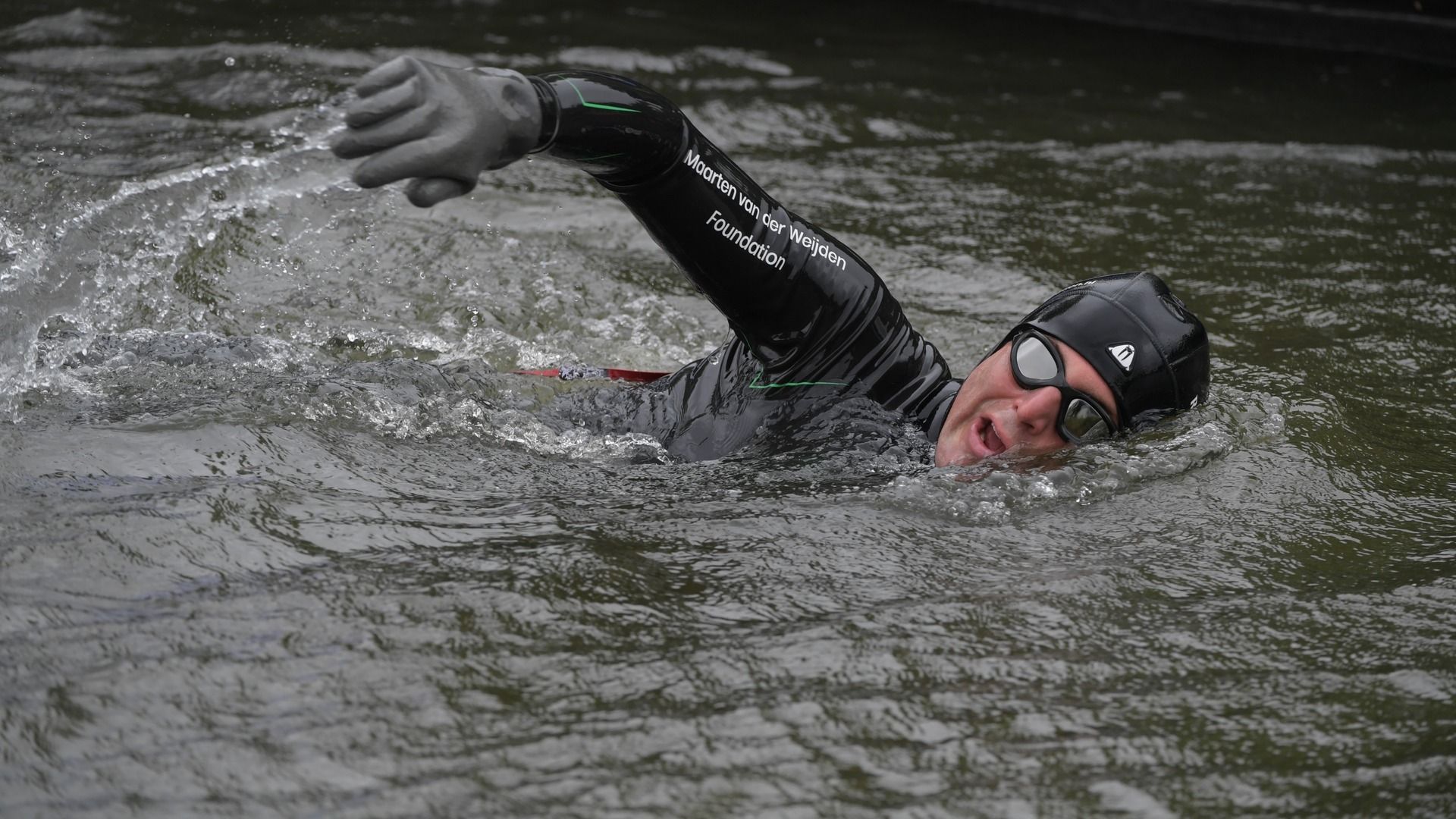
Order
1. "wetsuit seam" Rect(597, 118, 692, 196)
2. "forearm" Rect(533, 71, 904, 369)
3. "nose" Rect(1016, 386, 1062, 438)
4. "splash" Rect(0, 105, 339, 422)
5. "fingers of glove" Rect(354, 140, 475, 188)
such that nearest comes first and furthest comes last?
"fingers of glove" Rect(354, 140, 475, 188), "forearm" Rect(533, 71, 904, 369), "wetsuit seam" Rect(597, 118, 692, 196), "nose" Rect(1016, 386, 1062, 438), "splash" Rect(0, 105, 339, 422)

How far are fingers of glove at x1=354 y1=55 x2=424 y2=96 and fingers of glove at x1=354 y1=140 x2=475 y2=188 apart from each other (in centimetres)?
15

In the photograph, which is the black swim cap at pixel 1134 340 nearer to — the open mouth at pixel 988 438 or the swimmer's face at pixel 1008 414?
the swimmer's face at pixel 1008 414

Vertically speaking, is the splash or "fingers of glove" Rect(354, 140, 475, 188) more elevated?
"fingers of glove" Rect(354, 140, 475, 188)

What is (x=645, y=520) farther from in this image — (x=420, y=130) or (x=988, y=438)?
(x=420, y=130)

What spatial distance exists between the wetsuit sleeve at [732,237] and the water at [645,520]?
0.83ft

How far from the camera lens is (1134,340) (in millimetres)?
3715

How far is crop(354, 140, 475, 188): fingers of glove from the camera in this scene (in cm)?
286

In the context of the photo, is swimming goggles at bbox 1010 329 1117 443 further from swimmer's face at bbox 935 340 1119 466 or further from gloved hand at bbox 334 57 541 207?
gloved hand at bbox 334 57 541 207

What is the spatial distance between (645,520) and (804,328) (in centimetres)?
72

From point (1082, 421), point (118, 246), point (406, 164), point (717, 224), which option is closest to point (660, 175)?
Answer: point (717, 224)

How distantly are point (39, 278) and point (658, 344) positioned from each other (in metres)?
2.40

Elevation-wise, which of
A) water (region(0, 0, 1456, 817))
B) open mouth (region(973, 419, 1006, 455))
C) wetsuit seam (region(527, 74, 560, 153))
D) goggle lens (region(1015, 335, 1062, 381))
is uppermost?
wetsuit seam (region(527, 74, 560, 153))

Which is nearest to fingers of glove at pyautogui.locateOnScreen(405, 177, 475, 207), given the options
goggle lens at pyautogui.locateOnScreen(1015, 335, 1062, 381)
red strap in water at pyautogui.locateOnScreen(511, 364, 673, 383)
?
red strap in water at pyautogui.locateOnScreen(511, 364, 673, 383)

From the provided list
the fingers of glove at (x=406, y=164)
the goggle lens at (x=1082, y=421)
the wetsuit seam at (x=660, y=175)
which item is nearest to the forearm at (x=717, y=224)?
the wetsuit seam at (x=660, y=175)
